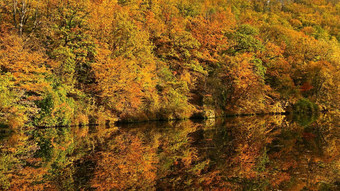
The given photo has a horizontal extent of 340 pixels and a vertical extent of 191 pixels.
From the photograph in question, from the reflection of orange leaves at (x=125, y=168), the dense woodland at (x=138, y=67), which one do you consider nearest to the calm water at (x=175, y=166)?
the reflection of orange leaves at (x=125, y=168)

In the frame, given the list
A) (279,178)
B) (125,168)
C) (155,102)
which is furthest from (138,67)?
(279,178)

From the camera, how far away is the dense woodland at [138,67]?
25.0 metres

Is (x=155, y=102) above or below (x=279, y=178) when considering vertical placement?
below

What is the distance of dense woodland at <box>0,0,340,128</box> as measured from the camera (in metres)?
25.0

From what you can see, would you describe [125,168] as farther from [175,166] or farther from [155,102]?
[155,102]

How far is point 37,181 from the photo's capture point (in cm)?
885

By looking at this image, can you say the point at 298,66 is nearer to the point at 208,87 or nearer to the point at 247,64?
the point at 247,64

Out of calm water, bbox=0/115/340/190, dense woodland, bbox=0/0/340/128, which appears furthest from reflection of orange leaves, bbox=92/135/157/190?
dense woodland, bbox=0/0/340/128

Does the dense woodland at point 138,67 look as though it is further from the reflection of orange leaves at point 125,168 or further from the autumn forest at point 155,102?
the reflection of orange leaves at point 125,168

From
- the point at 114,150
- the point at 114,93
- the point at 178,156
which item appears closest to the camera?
the point at 178,156

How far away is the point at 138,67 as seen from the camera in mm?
33125

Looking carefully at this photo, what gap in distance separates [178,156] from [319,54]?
53.9m

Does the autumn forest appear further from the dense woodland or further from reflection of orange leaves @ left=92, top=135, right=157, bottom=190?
the dense woodland

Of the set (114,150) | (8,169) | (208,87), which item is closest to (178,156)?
(114,150)
